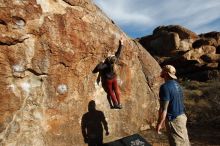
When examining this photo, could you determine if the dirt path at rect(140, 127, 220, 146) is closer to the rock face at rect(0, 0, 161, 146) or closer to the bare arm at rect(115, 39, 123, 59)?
the rock face at rect(0, 0, 161, 146)

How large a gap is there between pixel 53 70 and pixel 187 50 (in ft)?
76.1

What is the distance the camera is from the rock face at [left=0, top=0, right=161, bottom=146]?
27.8 feet

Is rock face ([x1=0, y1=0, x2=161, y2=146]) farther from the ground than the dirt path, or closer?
farther from the ground

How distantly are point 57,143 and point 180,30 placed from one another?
94.0 feet

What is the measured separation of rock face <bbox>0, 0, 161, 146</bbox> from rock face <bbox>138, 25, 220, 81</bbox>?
48.7ft

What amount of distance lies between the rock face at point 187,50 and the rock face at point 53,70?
14.8 meters

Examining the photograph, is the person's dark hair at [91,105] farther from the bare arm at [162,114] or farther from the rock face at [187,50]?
the rock face at [187,50]

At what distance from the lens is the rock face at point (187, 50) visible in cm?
2592

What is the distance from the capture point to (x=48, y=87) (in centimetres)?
900

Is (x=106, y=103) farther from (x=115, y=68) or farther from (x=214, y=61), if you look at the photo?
(x=214, y=61)

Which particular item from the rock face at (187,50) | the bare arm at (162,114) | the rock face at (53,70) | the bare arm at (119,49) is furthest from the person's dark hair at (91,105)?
the rock face at (187,50)

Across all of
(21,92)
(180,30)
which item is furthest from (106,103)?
(180,30)

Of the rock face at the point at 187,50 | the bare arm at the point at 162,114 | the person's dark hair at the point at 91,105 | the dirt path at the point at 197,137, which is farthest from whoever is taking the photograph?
the rock face at the point at 187,50

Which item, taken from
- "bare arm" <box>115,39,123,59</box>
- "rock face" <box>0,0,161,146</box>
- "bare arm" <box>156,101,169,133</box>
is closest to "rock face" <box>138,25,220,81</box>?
"bare arm" <box>115,39,123,59</box>
